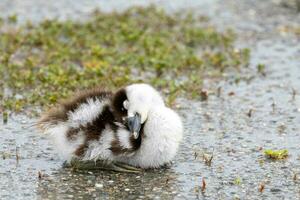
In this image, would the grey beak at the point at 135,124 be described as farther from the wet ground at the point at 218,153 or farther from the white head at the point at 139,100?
the wet ground at the point at 218,153

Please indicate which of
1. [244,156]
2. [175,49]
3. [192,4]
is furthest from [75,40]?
[244,156]

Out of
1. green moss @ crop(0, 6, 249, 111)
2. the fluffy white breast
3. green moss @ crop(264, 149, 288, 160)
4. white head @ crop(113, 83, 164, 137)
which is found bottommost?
green moss @ crop(264, 149, 288, 160)

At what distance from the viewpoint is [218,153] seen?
22.4 ft

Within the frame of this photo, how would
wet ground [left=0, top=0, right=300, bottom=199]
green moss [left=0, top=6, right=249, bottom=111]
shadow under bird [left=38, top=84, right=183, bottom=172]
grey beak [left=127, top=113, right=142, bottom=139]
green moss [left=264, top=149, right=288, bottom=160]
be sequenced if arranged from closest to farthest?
1. wet ground [left=0, top=0, right=300, bottom=199]
2. grey beak [left=127, top=113, right=142, bottom=139]
3. shadow under bird [left=38, top=84, right=183, bottom=172]
4. green moss [left=264, top=149, right=288, bottom=160]
5. green moss [left=0, top=6, right=249, bottom=111]

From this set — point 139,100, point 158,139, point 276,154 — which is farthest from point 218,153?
point 139,100

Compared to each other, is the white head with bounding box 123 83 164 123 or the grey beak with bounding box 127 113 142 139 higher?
the white head with bounding box 123 83 164 123

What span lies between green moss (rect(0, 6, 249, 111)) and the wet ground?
1.36 ft

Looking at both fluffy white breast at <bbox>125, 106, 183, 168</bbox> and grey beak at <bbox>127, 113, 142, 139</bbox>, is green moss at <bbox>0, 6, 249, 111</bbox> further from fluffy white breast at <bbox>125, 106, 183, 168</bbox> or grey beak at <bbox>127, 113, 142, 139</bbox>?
grey beak at <bbox>127, 113, 142, 139</bbox>

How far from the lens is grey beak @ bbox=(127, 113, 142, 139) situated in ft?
19.8

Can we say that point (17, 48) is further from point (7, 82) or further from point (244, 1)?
point (244, 1)

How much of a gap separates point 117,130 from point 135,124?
0.21 m

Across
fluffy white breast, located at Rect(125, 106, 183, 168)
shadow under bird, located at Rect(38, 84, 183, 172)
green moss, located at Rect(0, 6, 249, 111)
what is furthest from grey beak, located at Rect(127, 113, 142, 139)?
green moss, located at Rect(0, 6, 249, 111)

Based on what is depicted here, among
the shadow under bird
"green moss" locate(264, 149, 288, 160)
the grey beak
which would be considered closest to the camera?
the grey beak

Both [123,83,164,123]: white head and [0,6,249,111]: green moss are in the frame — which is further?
[0,6,249,111]: green moss
